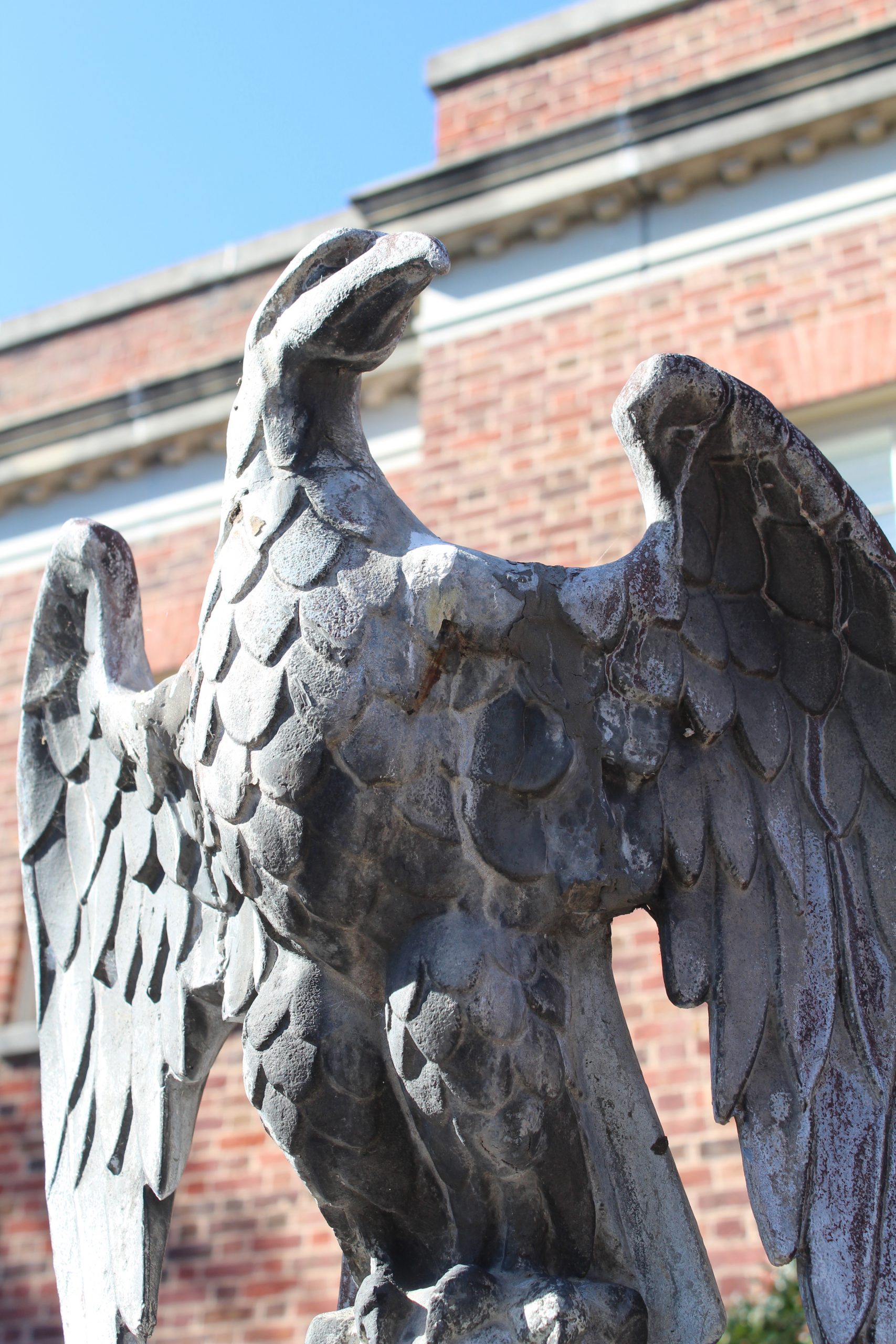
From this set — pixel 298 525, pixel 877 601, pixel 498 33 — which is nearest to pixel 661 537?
pixel 877 601

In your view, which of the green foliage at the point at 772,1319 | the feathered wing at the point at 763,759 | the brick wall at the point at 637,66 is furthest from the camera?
the brick wall at the point at 637,66

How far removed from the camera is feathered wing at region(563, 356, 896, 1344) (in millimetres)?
2057

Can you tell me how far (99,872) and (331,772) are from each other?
92 centimetres

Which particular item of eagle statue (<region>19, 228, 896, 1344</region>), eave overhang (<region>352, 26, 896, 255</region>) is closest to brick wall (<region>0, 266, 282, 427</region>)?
eave overhang (<region>352, 26, 896, 255</region>)

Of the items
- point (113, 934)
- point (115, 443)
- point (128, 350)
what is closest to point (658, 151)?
point (115, 443)

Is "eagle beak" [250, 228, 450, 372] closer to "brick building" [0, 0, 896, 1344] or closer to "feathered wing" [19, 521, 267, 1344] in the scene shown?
"feathered wing" [19, 521, 267, 1344]

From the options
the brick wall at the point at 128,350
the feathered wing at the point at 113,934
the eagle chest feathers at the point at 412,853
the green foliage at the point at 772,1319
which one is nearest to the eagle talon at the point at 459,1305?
the eagle chest feathers at the point at 412,853

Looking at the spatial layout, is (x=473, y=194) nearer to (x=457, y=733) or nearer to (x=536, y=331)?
(x=536, y=331)

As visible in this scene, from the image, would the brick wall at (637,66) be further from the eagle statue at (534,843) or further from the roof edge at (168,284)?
the eagle statue at (534,843)

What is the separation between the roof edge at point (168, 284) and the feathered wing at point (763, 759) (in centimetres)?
442

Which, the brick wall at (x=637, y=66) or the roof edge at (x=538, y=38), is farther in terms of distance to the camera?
the roof edge at (x=538, y=38)

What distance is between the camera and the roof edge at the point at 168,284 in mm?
6645

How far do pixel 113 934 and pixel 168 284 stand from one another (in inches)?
200

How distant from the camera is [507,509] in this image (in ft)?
17.4
